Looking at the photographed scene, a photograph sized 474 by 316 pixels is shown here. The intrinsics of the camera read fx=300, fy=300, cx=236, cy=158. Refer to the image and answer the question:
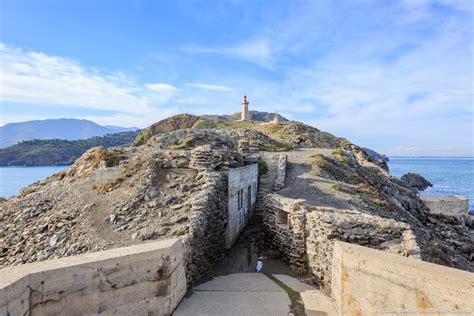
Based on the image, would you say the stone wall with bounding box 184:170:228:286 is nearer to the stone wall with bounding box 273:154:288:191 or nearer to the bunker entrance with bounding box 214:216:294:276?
the bunker entrance with bounding box 214:216:294:276

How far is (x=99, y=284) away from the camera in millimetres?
5336

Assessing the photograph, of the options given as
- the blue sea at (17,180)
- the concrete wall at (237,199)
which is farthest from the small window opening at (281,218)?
the blue sea at (17,180)

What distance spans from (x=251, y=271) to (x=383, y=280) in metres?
5.46

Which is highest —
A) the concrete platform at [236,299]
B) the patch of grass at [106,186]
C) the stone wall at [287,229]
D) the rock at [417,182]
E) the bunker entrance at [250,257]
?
the patch of grass at [106,186]

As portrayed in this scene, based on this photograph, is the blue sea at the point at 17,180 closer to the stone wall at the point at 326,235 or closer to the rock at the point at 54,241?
the rock at the point at 54,241

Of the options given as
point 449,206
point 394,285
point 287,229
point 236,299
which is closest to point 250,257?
point 287,229

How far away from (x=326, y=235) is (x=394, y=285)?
137 inches

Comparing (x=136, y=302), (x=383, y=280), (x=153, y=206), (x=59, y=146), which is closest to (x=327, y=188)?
(x=153, y=206)

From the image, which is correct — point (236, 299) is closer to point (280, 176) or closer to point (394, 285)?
point (394, 285)

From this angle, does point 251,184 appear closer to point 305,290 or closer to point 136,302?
point 305,290

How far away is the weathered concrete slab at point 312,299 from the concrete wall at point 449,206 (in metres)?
25.5

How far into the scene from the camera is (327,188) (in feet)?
53.3

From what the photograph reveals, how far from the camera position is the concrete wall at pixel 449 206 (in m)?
28.2

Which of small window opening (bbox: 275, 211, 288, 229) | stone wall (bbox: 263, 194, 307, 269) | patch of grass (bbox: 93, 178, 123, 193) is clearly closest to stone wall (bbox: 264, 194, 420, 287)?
stone wall (bbox: 263, 194, 307, 269)
